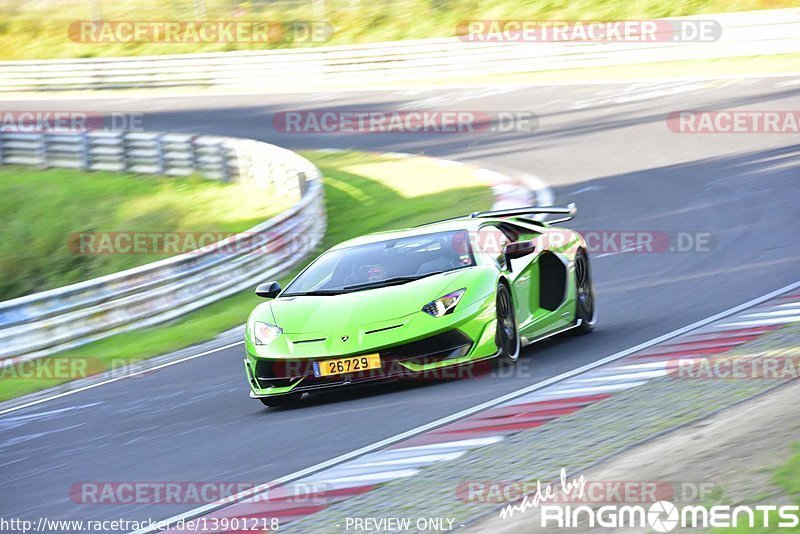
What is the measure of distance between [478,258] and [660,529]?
15.6 ft

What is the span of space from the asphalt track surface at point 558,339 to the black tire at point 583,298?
14 cm

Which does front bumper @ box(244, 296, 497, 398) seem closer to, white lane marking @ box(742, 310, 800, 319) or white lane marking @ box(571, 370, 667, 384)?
white lane marking @ box(571, 370, 667, 384)

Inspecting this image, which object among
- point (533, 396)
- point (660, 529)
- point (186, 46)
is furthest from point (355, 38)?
point (660, 529)

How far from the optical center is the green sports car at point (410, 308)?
8.47 meters

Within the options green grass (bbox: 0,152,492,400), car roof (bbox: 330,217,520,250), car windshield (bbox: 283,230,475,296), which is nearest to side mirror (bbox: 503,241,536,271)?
car windshield (bbox: 283,230,475,296)

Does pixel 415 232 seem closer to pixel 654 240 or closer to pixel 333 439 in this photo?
pixel 333 439

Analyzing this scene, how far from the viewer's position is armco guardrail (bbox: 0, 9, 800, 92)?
28.6 meters

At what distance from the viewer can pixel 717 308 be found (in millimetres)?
10578

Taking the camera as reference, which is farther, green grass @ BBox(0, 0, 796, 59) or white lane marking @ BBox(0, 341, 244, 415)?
green grass @ BBox(0, 0, 796, 59)

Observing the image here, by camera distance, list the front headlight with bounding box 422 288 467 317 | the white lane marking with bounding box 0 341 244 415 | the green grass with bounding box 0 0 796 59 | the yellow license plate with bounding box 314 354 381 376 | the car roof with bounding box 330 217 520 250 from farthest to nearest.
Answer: the green grass with bounding box 0 0 796 59 → the white lane marking with bounding box 0 341 244 415 → the car roof with bounding box 330 217 520 250 → the front headlight with bounding box 422 288 467 317 → the yellow license plate with bounding box 314 354 381 376

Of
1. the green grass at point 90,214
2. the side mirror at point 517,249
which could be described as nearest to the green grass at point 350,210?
the green grass at point 90,214

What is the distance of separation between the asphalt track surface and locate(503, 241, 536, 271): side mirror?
2.50 feet

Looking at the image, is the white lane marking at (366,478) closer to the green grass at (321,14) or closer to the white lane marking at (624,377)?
the white lane marking at (624,377)

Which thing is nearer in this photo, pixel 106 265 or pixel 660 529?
pixel 660 529
